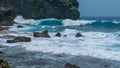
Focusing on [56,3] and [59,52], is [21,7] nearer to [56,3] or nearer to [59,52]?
[56,3]

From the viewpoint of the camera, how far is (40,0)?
104375 mm

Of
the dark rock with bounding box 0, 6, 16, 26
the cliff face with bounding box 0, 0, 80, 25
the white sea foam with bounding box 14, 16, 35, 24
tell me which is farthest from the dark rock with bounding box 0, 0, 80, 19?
the dark rock with bounding box 0, 6, 16, 26

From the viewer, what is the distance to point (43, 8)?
104 metres

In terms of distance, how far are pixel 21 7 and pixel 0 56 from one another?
86.3m

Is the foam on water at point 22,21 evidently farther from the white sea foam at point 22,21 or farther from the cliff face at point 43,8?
the cliff face at point 43,8

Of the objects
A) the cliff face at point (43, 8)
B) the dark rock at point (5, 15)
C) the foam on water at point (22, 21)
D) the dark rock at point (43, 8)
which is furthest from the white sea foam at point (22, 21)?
the dark rock at point (5, 15)

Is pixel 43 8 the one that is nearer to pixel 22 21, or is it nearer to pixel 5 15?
pixel 22 21

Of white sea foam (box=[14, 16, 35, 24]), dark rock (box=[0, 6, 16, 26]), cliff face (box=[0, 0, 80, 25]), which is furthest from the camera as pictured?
cliff face (box=[0, 0, 80, 25])

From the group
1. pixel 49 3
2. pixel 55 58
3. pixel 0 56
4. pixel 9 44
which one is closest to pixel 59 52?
pixel 55 58

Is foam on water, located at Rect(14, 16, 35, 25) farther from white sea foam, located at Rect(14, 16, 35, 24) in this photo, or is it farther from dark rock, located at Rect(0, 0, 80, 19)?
dark rock, located at Rect(0, 0, 80, 19)

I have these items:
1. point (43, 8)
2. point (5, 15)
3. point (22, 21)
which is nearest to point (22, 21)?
point (22, 21)

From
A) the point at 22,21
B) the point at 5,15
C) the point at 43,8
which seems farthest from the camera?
the point at 43,8

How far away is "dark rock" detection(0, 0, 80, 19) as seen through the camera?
10394 centimetres

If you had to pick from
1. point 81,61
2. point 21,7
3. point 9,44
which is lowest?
point 21,7
